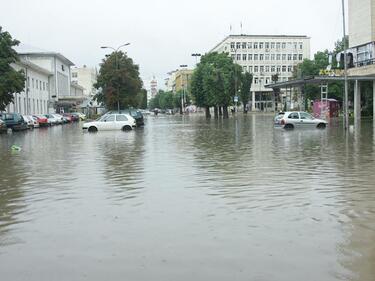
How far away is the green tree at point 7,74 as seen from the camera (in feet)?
162

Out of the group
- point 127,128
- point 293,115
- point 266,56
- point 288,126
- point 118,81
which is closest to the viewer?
point 293,115

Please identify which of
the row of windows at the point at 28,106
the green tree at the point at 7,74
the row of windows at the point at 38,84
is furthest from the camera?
the row of windows at the point at 38,84

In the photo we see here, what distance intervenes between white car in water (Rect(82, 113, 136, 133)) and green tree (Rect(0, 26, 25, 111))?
11370 millimetres

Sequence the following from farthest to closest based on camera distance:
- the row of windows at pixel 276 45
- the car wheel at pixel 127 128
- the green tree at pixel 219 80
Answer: the row of windows at pixel 276 45 → the green tree at pixel 219 80 → the car wheel at pixel 127 128

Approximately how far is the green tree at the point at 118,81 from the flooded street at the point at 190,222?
5816 cm

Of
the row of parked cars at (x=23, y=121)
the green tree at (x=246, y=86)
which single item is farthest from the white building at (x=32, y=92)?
the green tree at (x=246, y=86)

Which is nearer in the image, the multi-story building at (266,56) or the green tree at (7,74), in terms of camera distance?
the green tree at (7,74)

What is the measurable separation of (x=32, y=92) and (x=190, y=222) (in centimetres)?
8163

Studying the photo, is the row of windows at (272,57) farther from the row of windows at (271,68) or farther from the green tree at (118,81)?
the green tree at (118,81)

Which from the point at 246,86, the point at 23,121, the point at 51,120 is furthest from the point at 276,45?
the point at 23,121

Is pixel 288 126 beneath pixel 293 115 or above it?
beneath

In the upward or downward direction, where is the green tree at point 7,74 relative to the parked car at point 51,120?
upward

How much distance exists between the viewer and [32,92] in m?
85.8

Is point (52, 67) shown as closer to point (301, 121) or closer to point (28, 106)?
point (28, 106)
